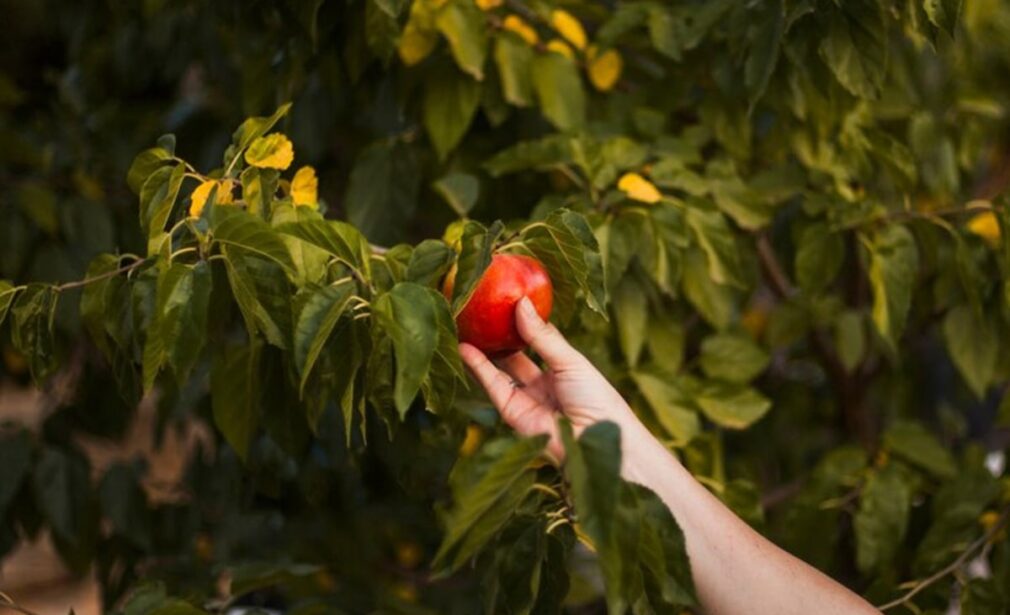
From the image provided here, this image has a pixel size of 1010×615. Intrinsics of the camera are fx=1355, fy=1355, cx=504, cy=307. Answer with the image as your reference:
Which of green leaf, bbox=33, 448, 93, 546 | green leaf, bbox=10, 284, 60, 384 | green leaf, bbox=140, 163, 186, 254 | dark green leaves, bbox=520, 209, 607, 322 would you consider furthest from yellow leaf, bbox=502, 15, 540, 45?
green leaf, bbox=33, 448, 93, 546

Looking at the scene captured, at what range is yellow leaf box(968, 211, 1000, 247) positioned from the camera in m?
1.77

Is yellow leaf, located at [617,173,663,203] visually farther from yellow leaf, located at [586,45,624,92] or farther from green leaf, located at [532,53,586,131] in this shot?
yellow leaf, located at [586,45,624,92]

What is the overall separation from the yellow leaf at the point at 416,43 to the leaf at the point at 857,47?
497 mm

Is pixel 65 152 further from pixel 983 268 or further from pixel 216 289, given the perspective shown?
pixel 983 268

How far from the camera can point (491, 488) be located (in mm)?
997

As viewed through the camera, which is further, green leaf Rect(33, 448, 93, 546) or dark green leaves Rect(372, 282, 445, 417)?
green leaf Rect(33, 448, 93, 546)

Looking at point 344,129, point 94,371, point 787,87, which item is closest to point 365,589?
point 94,371

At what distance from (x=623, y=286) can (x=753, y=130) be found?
0.44 meters

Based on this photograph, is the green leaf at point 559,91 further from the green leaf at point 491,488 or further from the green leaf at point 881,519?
the green leaf at point 491,488

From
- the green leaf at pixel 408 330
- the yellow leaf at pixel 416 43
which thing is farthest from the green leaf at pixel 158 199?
the yellow leaf at pixel 416 43

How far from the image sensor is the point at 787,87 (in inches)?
67.3

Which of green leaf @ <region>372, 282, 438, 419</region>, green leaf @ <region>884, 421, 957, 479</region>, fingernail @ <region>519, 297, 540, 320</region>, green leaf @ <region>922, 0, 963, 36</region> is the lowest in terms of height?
green leaf @ <region>884, 421, 957, 479</region>

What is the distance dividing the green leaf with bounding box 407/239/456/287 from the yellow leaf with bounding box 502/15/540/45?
61 cm

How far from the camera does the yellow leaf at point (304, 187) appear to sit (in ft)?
4.35
